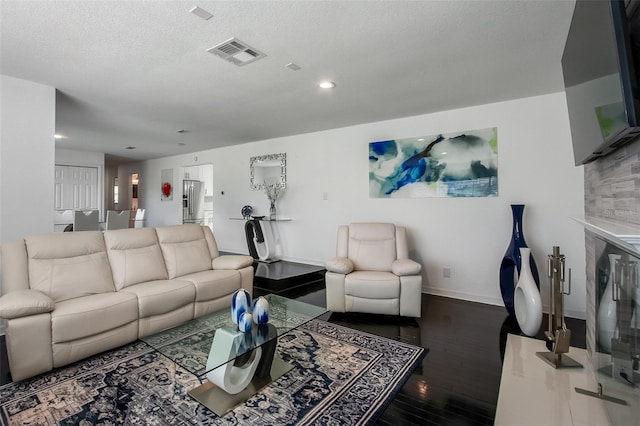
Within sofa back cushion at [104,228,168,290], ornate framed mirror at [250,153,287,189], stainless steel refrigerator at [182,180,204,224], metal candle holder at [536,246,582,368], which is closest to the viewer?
metal candle holder at [536,246,582,368]

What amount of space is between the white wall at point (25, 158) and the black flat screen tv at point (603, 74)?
4.27 metres

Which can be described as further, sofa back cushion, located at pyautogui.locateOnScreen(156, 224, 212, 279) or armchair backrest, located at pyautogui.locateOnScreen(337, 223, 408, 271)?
armchair backrest, located at pyautogui.locateOnScreen(337, 223, 408, 271)

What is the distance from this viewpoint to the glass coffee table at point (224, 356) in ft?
5.66

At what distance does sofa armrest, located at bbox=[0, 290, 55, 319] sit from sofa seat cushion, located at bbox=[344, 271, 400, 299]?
2.41 metres

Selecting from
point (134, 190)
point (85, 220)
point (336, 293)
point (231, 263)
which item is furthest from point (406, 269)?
point (134, 190)

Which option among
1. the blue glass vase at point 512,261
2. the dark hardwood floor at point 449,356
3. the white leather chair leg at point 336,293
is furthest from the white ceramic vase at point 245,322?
the blue glass vase at point 512,261

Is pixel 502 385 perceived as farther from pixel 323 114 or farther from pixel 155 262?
pixel 323 114

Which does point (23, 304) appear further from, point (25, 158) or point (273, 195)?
point (273, 195)

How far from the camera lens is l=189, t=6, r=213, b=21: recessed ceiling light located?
1.86m

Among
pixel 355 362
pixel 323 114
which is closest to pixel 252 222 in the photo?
pixel 323 114

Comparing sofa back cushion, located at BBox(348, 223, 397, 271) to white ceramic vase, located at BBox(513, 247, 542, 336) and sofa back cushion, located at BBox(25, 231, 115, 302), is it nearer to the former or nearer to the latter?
white ceramic vase, located at BBox(513, 247, 542, 336)

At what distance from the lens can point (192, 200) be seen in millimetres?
7363

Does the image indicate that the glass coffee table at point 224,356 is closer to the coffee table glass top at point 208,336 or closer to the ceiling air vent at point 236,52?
the coffee table glass top at point 208,336

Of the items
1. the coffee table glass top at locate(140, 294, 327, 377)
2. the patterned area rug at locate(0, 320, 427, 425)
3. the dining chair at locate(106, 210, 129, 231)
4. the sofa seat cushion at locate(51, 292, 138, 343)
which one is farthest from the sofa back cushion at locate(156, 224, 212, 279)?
the dining chair at locate(106, 210, 129, 231)
